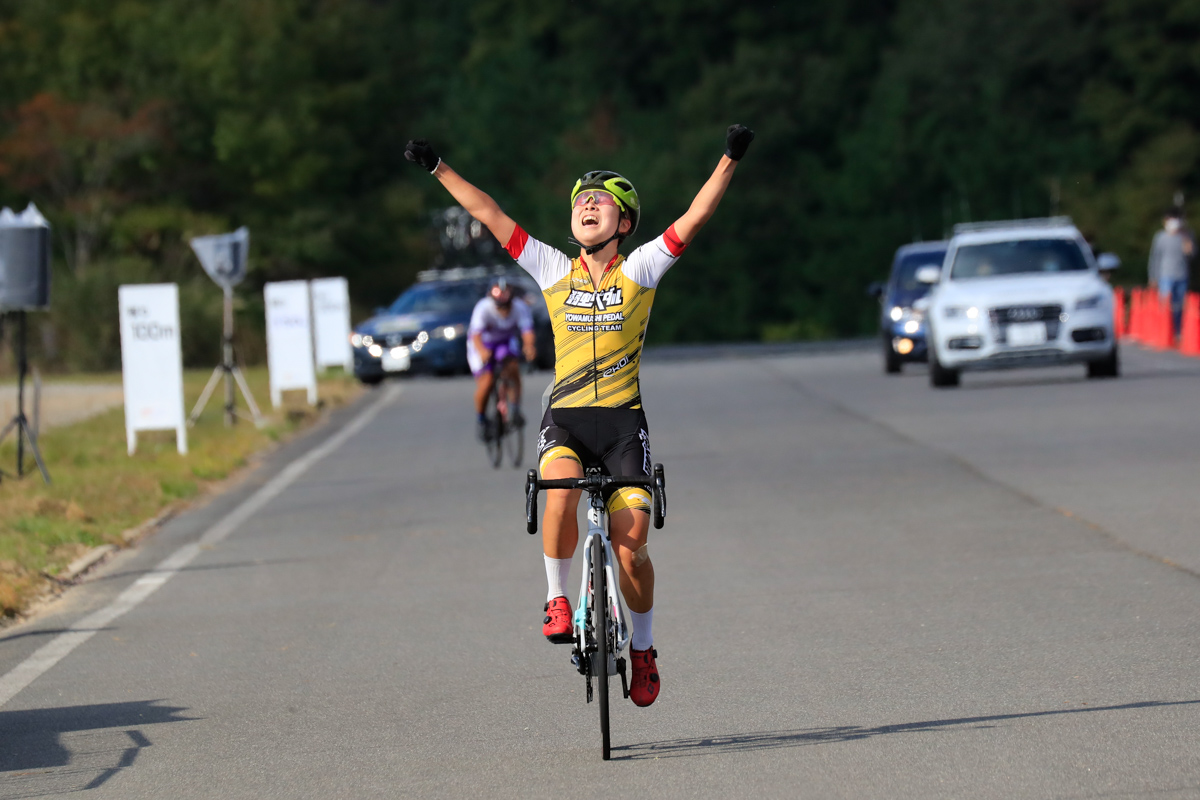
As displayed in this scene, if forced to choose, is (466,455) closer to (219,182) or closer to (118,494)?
(118,494)

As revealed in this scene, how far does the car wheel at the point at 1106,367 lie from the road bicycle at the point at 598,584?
17366mm

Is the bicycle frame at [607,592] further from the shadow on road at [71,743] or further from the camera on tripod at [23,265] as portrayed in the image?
the camera on tripod at [23,265]

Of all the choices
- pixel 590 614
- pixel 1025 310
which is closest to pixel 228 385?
pixel 1025 310

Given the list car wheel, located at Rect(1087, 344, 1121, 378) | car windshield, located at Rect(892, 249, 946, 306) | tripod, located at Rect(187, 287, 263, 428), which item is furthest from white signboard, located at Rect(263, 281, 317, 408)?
car wheel, located at Rect(1087, 344, 1121, 378)

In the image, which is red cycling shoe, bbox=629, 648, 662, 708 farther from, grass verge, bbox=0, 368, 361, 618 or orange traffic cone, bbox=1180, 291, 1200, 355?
orange traffic cone, bbox=1180, 291, 1200, 355

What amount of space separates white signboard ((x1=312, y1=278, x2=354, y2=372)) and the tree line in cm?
2003

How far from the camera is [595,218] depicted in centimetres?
668

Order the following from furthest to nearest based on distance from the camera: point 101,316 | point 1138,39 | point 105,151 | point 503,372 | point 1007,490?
point 1138,39 → point 105,151 → point 101,316 → point 503,372 → point 1007,490

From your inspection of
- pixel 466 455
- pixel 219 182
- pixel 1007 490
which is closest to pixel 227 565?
pixel 1007 490

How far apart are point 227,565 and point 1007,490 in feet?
17.4

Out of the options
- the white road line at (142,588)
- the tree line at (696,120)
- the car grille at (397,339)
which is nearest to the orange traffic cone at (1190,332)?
the car grille at (397,339)

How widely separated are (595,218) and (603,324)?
1.21 ft

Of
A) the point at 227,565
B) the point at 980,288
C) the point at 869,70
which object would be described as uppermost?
the point at 869,70

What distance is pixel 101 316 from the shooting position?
126ft
